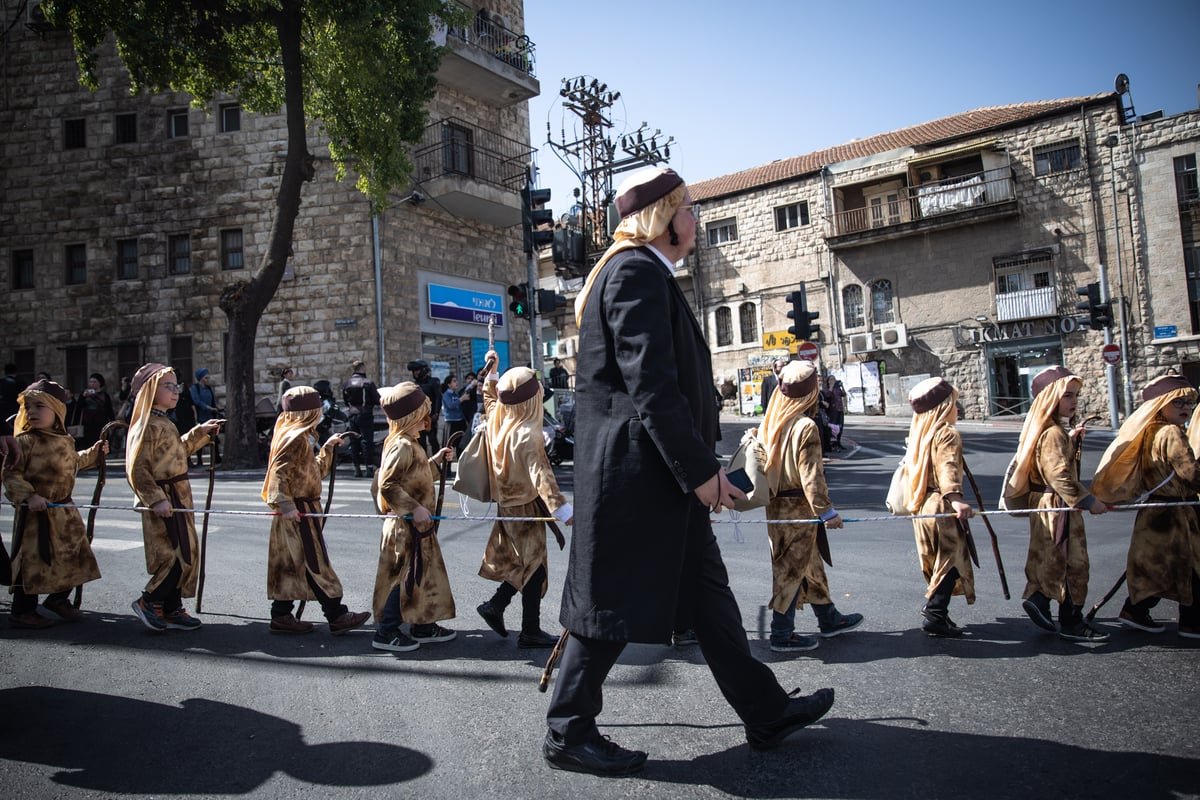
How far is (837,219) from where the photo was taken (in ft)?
105

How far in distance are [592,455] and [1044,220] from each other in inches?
1218

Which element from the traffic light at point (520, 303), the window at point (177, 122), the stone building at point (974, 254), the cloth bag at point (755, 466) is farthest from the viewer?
the stone building at point (974, 254)

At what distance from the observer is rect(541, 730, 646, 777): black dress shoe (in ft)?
9.17

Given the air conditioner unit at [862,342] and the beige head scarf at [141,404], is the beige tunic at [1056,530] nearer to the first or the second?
the beige head scarf at [141,404]

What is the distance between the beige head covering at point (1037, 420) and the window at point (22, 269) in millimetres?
25032

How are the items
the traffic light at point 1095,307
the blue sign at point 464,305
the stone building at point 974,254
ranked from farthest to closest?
the stone building at point 974,254 < the traffic light at point 1095,307 < the blue sign at point 464,305

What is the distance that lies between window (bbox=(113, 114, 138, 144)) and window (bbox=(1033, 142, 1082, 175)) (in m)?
29.6

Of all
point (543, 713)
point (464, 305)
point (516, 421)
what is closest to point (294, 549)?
point (516, 421)

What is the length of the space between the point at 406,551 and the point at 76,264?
2184cm

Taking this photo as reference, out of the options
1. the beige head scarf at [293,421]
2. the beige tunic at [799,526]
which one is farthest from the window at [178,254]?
the beige tunic at [799,526]

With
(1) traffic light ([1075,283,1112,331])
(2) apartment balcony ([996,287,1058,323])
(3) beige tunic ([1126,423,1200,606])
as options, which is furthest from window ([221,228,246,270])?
(2) apartment balcony ([996,287,1058,323])

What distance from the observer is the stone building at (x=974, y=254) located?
2656cm

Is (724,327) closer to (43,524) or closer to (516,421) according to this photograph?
(516,421)

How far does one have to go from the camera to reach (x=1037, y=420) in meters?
4.65
